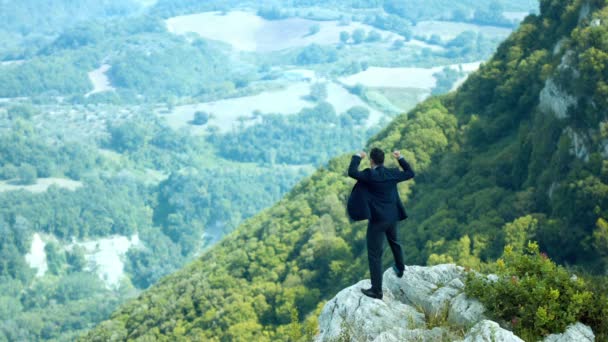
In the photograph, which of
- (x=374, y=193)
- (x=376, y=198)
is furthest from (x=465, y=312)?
(x=374, y=193)

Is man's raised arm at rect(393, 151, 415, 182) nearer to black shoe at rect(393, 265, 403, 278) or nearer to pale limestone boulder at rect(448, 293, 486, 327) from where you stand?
black shoe at rect(393, 265, 403, 278)

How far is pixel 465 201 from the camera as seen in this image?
171 feet

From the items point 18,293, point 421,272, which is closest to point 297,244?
point 421,272

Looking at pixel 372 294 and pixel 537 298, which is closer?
pixel 537 298

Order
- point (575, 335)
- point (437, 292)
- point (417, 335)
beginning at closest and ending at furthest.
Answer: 1. point (575, 335)
2. point (417, 335)
3. point (437, 292)

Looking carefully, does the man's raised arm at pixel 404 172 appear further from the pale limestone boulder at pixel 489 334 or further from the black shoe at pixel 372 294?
the pale limestone boulder at pixel 489 334

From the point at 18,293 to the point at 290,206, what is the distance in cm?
9552

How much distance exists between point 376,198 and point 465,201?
108 feet

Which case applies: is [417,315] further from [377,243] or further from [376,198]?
[376,198]

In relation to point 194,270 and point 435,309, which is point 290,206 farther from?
point 435,309

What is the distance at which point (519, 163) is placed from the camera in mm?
50344

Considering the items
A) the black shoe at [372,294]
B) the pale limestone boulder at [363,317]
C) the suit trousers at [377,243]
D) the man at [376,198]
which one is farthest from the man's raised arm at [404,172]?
the pale limestone boulder at [363,317]

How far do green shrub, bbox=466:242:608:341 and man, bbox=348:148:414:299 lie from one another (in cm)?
269

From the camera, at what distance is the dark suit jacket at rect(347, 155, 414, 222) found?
2009 cm
